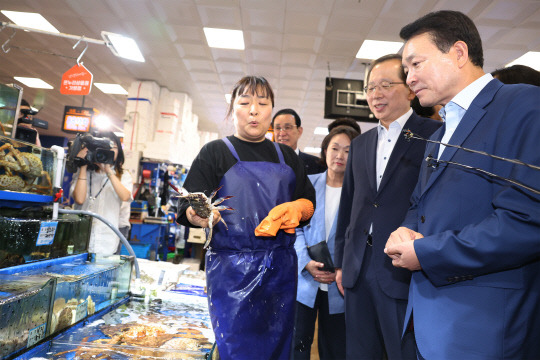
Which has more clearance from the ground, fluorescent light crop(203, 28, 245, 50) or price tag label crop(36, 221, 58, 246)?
fluorescent light crop(203, 28, 245, 50)

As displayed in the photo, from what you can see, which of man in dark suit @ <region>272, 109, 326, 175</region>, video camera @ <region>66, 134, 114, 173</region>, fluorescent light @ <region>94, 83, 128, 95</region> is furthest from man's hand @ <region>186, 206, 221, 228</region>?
fluorescent light @ <region>94, 83, 128, 95</region>

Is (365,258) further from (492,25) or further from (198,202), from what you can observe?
(492,25)

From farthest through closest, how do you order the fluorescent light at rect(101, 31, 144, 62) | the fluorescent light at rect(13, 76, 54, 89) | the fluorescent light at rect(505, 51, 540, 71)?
the fluorescent light at rect(13, 76, 54, 89)
the fluorescent light at rect(101, 31, 144, 62)
the fluorescent light at rect(505, 51, 540, 71)

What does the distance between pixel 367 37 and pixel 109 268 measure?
208 inches

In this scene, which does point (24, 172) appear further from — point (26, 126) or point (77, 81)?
point (77, 81)

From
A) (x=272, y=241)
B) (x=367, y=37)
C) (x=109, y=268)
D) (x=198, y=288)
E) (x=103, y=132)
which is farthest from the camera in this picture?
(x=367, y=37)

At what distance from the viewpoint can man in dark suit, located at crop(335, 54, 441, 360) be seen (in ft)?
4.85

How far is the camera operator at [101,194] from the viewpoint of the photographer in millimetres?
3066

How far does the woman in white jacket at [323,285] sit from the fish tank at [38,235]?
1313mm

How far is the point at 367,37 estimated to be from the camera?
5.57 meters

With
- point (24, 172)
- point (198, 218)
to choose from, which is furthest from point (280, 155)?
point (24, 172)

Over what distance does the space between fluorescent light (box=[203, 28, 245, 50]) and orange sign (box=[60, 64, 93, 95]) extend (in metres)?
2.01

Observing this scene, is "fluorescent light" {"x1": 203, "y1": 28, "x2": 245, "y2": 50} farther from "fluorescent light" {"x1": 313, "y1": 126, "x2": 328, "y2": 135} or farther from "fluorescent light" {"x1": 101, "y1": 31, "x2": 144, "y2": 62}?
"fluorescent light" {"x1": 313, "y1": 126, "x2": 328, "y2": 135}

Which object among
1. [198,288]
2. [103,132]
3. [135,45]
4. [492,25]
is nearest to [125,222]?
[103,132]
